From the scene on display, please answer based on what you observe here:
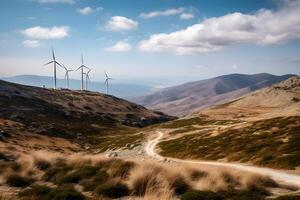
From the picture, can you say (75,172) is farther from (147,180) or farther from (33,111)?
(33,111)

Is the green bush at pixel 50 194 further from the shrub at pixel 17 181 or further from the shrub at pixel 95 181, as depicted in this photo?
the shrub at pixel 17 181

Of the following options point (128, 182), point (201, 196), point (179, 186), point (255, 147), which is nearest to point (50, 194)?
point (128, 182)

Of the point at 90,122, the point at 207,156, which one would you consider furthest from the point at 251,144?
the point at 90,122

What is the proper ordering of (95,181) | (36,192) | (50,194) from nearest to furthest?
(50,194)
(36,192)
(95,181)

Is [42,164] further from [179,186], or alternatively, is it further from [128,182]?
[179,186]

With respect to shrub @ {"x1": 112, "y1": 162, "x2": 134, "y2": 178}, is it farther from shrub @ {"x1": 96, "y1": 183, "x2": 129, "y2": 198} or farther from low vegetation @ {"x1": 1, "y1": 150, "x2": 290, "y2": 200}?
shrub @ {"x1": 96, "y1": 183, "x2": 129, "y2": 198}

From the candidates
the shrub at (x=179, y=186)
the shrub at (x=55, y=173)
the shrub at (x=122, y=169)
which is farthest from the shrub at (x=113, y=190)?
the shrub at (x=55, y=173)

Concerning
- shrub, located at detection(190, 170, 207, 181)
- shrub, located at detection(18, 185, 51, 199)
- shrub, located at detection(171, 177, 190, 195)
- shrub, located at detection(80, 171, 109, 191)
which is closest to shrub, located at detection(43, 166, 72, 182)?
shrub, located at detection(80, 171, 109, 191)
